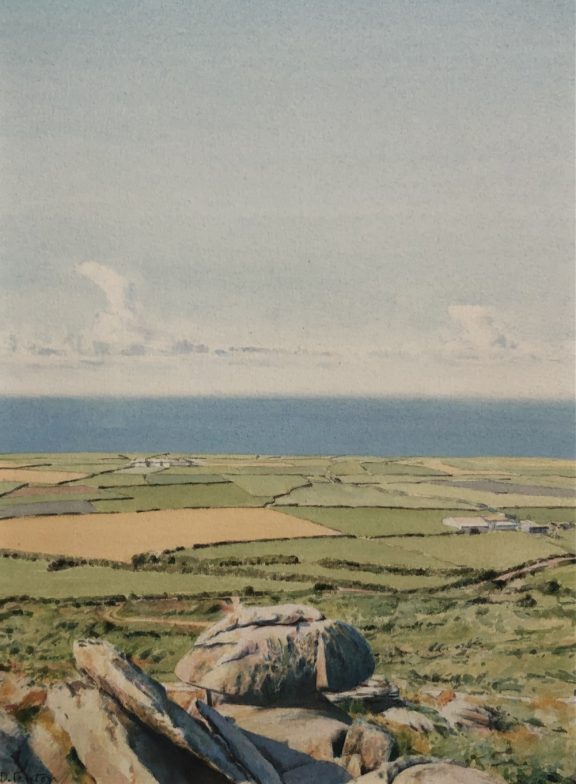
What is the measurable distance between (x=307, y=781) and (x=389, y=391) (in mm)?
3020

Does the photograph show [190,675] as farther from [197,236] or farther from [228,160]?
[228,160]

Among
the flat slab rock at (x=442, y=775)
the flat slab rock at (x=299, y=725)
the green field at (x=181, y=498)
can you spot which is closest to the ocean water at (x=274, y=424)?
the green field at (x=181, y=498)

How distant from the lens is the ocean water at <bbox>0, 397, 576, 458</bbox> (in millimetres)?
6562

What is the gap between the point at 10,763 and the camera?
5297 mm

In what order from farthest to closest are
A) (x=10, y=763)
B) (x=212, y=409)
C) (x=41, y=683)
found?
(x=212, y=409) → (x=41, y=683) → (x=10, y=763)

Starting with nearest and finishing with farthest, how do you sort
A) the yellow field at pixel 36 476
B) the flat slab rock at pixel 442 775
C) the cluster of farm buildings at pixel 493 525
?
the flat slab rock at pixel 442 775, the yellow field at pixel 36 476, the cluster of farm buildings at pixel 493 525

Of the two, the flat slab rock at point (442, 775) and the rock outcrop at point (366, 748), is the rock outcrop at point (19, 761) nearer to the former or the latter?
the rock outcrop at point (366, 748)

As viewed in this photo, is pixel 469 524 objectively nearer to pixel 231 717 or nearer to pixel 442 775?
pixel 442 775

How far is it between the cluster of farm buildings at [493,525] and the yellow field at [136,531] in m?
1.03

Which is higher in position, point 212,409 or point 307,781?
point 212,409

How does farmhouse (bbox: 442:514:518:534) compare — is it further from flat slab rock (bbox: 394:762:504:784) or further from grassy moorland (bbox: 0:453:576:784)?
flat slab rock (bbox: 394:762:504:784)

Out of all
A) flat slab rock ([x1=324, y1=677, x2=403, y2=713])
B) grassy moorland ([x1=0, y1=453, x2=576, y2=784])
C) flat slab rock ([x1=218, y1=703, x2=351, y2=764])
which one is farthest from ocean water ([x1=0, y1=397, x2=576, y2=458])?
flat slab rock ([x1=218, y1=703, x2=351, y2=764])

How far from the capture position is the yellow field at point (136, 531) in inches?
251

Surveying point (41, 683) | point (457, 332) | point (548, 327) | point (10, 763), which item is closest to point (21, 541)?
point (41, 683)
